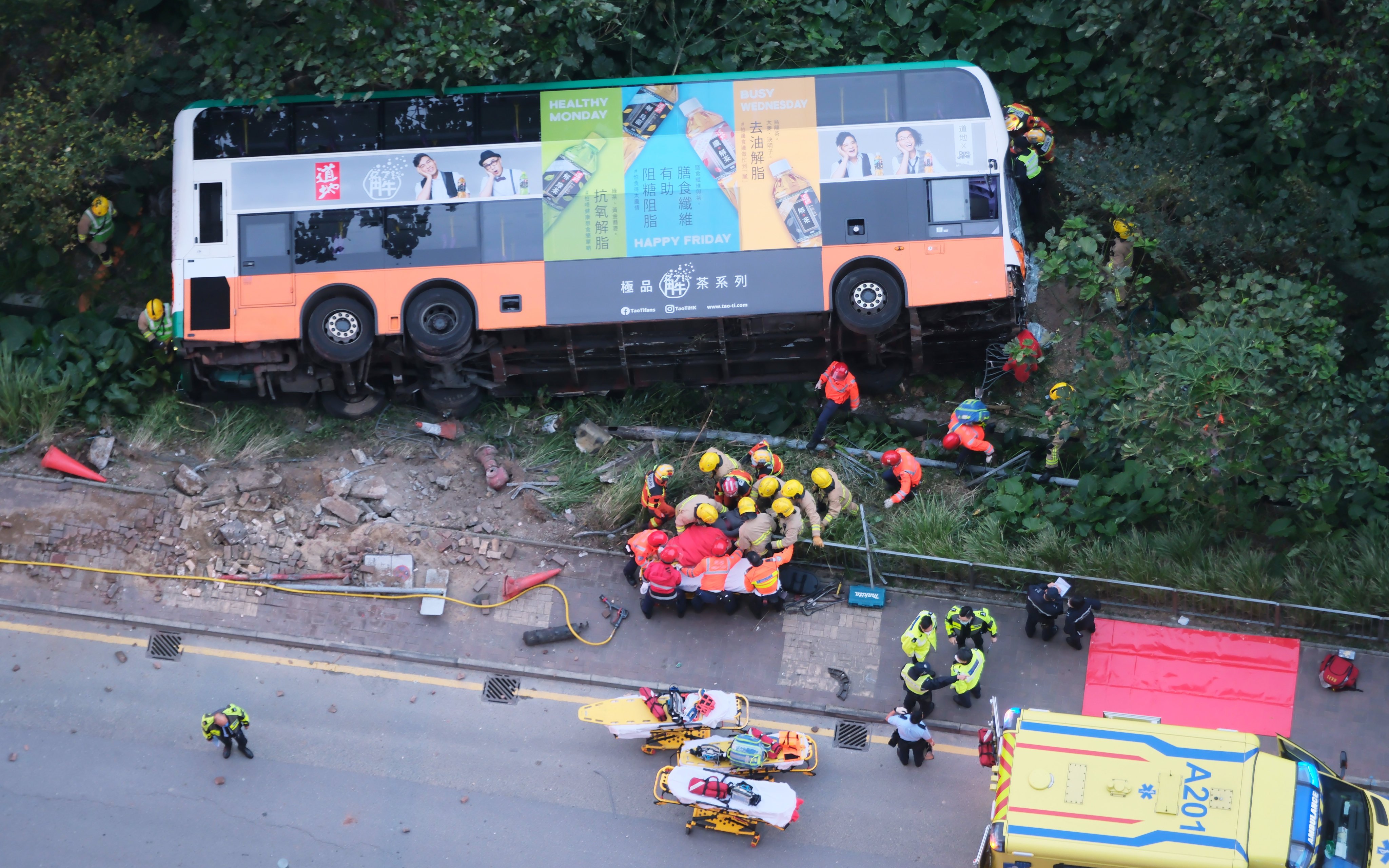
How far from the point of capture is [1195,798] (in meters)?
11.2

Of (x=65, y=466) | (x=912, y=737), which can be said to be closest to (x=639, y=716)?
(x=912, y=737)

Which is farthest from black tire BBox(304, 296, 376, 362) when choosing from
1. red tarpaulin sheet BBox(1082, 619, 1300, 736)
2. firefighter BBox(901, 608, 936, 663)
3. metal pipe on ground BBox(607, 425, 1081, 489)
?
red tarpaulin sheet BBox(1082, 619, 1300, 736)

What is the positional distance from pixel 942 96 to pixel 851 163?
1.37 m

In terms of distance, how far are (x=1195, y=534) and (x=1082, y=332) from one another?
360 centimetres

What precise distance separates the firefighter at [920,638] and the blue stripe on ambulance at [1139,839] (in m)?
2.30

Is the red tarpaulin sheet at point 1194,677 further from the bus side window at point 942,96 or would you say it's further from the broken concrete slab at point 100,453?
the broken concrete slab at point 100,453

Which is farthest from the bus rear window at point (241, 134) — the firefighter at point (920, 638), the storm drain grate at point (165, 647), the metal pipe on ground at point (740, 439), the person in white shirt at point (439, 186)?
the firefighter at point (920, 638)

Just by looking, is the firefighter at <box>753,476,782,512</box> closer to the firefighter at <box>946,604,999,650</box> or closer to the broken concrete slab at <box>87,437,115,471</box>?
the firefighter at <box>946,604,999,650</box>

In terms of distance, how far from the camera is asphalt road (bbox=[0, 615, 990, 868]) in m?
13.0

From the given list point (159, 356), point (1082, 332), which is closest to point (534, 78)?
point (159, 356)

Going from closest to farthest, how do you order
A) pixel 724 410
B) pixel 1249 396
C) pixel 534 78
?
1. pixel 1249 396
2. pixel 534 78
3. pixel 724 410

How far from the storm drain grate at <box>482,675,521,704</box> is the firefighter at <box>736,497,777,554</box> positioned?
301 centimetres

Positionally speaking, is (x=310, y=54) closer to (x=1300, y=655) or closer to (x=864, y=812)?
→ (x=864, y=812)

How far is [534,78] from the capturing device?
15328 millimetres
